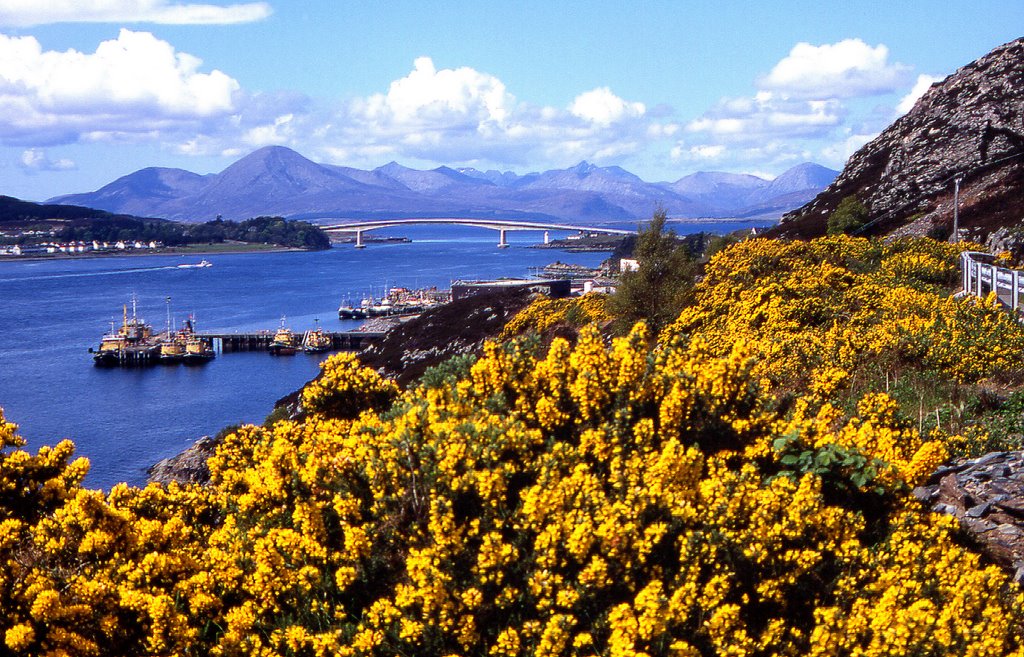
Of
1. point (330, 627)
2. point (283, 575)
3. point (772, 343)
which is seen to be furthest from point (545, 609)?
point (772, 343)

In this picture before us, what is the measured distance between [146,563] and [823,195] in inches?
1994

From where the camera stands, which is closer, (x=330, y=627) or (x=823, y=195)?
(x=330, y=627)

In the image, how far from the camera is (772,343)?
11.2 meters

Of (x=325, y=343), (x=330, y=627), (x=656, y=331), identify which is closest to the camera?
(x=330, y=627)

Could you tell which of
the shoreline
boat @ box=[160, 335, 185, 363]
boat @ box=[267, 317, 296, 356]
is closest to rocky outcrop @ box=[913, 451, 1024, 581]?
boat @ box=[267, 317, 296, 356]

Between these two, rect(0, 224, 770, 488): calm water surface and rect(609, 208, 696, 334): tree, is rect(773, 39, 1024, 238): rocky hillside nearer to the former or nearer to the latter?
rect(609, 208, 696, 334): tree

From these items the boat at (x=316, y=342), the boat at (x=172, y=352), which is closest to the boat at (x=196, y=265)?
the boat at (x=172, y=352)

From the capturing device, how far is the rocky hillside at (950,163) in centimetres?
3288

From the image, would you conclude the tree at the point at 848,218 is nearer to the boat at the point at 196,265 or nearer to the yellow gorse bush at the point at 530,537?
the yellow gorse bush at the point at 530,537

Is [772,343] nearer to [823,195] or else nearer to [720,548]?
[720,548]

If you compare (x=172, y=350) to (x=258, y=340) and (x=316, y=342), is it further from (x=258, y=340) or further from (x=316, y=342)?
(x=316, y=342)

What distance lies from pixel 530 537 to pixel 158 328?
84.8 meters

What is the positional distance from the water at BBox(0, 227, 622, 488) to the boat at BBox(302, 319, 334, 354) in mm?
1214

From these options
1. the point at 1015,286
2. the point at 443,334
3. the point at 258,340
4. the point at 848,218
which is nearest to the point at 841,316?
the point at 1015,286
